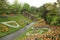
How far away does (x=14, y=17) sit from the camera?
7367 millimetres

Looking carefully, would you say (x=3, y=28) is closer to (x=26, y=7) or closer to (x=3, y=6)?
(x=3, y=6)

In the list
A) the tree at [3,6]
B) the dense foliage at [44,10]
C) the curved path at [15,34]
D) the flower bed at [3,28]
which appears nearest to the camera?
the curved path at [15,34]

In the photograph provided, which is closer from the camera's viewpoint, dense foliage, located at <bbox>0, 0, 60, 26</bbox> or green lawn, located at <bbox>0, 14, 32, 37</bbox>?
green lawn, located at <bbox>0, 14, 32, 37</bbox>

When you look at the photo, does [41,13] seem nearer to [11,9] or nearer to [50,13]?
[50,13]

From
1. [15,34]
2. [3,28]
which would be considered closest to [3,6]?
[3,28]

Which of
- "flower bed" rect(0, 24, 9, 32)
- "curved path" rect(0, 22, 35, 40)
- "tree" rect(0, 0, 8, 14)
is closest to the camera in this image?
"curved path" rect(0, 22, 35, 40)

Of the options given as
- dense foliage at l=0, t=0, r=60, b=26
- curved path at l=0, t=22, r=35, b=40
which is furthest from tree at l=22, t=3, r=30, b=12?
curved path at l=0, t=22, r=35, b=40

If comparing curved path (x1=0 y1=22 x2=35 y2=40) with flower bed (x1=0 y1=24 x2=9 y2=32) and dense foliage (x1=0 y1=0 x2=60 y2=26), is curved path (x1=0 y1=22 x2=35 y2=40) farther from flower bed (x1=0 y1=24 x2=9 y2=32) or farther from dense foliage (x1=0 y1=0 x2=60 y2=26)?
dense foliage (x1=0 y1=0 x2=60 y2=26)

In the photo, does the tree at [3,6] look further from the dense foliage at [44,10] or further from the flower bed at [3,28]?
the flower bed at [3,28]

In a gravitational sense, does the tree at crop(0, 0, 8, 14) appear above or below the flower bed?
above

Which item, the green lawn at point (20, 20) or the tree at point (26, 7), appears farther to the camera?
the tree at point (26, 7)

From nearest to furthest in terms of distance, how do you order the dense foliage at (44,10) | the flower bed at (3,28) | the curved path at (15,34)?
the curved path at (15,34) → the flower bed at (3,28) → the dense foliage at (44,10)

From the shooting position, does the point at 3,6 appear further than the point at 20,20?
No

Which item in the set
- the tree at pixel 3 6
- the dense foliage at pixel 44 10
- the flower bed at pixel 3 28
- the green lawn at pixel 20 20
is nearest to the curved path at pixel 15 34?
the green lawn at pixel 20 20
